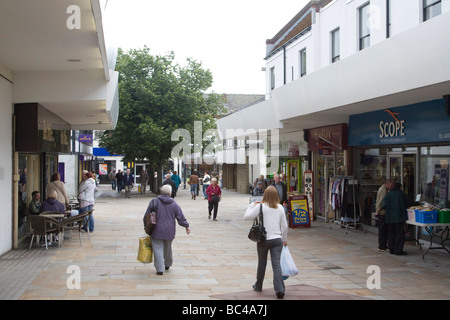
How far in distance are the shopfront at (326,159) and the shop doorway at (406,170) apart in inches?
98.0

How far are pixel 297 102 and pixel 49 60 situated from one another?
689cm

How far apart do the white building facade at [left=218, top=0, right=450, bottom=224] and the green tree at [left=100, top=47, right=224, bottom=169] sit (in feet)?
32.6

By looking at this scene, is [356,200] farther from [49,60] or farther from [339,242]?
[49,60]

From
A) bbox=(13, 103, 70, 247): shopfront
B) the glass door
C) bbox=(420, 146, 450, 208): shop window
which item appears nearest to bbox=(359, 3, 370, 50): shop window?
the glass door

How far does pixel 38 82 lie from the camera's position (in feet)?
39.2

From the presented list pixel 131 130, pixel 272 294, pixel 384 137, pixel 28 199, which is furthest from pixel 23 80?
pixel 131 130

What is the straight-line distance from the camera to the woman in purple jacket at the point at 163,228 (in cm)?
878

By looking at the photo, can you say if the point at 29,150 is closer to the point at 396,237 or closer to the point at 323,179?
the point at 396,237

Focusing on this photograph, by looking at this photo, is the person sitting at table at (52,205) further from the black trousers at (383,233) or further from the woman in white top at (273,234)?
the black trousers at (383,233)

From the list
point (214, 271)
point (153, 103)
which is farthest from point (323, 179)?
point (153, 103)

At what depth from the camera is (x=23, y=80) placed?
1188 centimetres

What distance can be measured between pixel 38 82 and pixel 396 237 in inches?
353

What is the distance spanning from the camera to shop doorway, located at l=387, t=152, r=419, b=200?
12.4m

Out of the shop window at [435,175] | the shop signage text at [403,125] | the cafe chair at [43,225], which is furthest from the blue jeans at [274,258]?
the cafe chair at [43,225]
